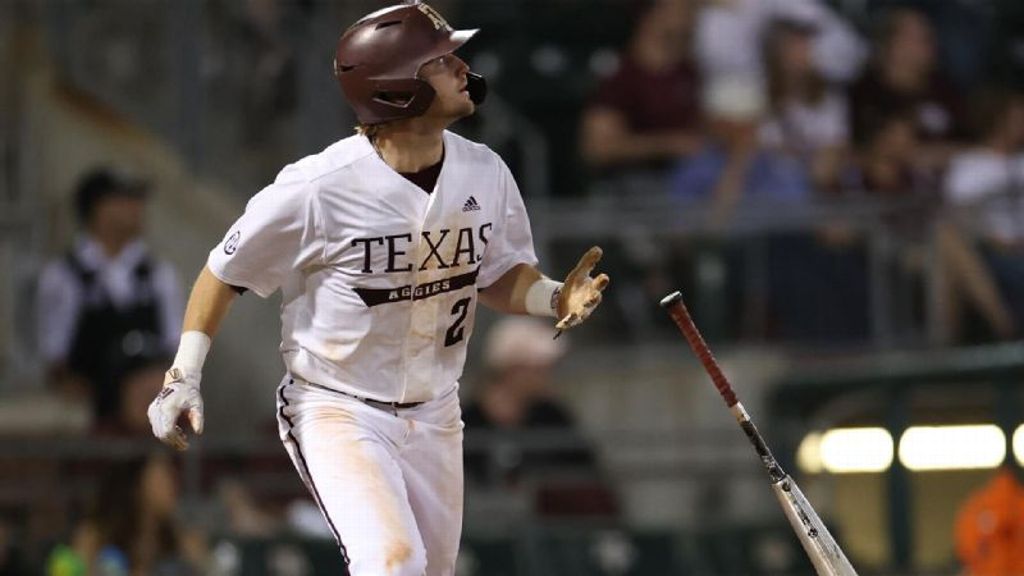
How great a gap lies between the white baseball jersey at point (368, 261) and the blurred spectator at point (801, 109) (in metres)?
5.56

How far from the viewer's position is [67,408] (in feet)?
35.6

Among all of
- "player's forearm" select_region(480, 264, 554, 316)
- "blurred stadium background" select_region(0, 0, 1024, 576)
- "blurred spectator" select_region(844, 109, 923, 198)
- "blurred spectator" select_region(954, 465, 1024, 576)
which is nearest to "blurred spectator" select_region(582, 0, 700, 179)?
"blurred stadium background" select_region(0, 0, 1024, 576)

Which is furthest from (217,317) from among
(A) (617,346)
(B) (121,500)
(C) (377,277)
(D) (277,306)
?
(D) (277,306)

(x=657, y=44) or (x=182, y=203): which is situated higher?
(x=657, y=44)

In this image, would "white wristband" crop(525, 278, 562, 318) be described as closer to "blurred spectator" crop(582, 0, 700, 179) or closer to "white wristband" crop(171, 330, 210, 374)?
"white wristband" crop(171, 330, 210, 374)

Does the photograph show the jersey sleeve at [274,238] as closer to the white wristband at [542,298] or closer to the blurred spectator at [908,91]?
the white wristband at [542,298]

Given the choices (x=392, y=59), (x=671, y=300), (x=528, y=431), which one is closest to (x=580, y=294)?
(x=671, y=300)

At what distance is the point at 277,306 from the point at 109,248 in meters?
1.67

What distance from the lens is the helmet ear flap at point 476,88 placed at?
237 inches

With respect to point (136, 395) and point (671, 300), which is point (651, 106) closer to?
point (136, 395)

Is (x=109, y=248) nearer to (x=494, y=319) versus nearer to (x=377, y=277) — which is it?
(x=494, y=319)

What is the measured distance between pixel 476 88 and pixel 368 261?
59 cm

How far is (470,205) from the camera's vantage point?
19.7 feet

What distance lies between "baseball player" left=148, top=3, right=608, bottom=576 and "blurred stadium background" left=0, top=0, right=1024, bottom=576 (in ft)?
10.6
